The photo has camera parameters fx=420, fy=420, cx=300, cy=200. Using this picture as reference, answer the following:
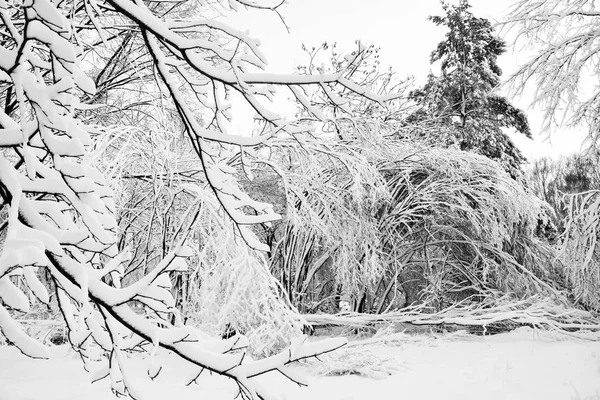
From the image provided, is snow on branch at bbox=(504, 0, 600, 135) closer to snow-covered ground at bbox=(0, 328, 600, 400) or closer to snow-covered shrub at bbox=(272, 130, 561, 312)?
snow-covered shrub at bbox=(272, 130, 561, 312)

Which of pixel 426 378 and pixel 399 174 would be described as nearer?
pixel 426 378

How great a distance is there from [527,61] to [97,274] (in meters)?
7.43

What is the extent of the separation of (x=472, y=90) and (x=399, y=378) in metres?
13.0

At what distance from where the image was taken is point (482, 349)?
22.0ft

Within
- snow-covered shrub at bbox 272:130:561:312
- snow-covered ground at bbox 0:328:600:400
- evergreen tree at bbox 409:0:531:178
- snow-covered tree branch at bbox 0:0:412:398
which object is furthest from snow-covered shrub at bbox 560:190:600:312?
evergreen tree at bbox 409:0:531:178

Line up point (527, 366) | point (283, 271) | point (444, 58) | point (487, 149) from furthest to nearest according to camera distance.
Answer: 1. point (444, 58)
2. point (487, 149)
3. point (283, 271)
4. point (527, 366)

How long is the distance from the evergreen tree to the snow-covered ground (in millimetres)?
9374

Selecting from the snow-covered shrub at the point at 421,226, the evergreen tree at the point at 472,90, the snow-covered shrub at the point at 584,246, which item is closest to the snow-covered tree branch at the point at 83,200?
the snow-covered shrub at the point at 421,226

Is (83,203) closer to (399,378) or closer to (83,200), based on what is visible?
(83,200)

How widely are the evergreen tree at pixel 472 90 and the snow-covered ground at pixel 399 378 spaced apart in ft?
30.8

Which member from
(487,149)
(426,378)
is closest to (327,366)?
(426,378)

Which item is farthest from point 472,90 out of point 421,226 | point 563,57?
point 563,57

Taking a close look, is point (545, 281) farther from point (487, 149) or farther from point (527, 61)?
point (487, 149)

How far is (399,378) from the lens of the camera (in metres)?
5.05
